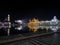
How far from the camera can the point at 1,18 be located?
5206 centimetres

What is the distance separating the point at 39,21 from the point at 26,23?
634 centimetres

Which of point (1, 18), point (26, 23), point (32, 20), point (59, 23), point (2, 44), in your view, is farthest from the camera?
point (26, 23)

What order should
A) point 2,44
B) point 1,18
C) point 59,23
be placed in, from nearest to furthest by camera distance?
point 2,44 → point 1,18 → point 59,23

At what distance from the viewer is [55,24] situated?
5538 centimetres

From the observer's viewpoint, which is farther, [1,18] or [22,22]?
[22,22]

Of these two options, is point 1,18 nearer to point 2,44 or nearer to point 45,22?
point 45,22

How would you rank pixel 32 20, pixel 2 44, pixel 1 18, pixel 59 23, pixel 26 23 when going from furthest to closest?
pixel 26 23
pixel 32 20
pixel 59 23
pixel 1 18
pixel 2 44

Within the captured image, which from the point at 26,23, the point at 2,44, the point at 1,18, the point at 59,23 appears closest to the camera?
the point at 2,44

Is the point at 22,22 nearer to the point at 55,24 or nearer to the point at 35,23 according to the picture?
the point at 35,23

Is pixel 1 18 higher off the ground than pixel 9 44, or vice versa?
pixel 1 18

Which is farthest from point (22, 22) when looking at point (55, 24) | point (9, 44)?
point (9, 44)

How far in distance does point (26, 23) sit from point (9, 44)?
53.2m

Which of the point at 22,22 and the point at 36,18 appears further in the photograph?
the point at 22,22

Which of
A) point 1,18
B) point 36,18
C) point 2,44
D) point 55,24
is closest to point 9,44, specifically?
point 2,44
